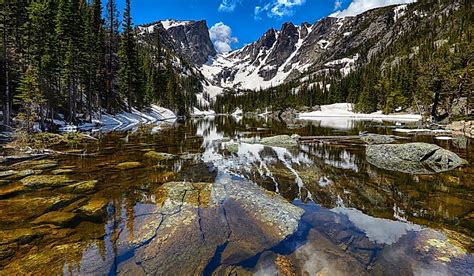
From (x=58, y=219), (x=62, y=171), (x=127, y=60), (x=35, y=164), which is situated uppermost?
(x=127, y=60)

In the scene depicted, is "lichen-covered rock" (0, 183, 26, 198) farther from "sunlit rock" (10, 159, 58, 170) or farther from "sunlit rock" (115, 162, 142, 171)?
"sunlit rock" (115, 162, 142, 171)

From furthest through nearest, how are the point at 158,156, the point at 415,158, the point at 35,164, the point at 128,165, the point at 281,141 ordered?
the point at 281,141
the point at 158,156
the point at 415,158
the point at 128,165
the point at 35,164

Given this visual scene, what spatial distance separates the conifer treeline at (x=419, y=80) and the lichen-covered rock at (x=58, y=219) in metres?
54.8

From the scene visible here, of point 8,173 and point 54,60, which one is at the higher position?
point 54,60

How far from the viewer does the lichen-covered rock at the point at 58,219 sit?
8.00m

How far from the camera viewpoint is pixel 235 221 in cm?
851

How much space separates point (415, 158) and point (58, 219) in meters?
19.1

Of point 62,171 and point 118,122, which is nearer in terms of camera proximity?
point 62,171

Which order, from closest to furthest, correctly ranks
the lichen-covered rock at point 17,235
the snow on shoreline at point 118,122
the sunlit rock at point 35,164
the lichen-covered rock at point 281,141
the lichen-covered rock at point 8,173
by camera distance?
the lichen-covered rock at point 17,235 < the lichen-covered rock at point 8,173 < the sunlit rock at point 35,164 < the lichen-covered rock at point 281,141 < the snow on shoreline at point 118,122

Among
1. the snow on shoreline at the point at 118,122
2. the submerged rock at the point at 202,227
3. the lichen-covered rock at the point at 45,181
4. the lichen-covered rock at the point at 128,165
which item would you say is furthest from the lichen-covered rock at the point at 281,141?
the snow on shoreline at the point at 118,122

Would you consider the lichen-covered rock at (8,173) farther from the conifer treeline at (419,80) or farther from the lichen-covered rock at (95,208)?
the conifer treeline at (419,80)

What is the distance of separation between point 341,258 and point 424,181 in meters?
8.98

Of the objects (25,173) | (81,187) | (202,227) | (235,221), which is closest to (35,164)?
(25,173)

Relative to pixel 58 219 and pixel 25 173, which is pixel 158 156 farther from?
pixel 58 219
